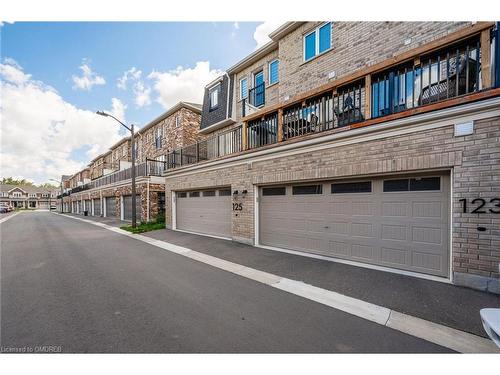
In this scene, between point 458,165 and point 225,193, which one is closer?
point 458,165

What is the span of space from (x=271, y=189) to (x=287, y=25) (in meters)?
7.48

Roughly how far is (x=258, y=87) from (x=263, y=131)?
550 centimetres

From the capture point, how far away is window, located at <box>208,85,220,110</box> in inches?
580

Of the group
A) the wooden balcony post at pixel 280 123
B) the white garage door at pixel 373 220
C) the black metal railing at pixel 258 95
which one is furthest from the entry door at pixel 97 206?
the wooden balcony post at pixel 280 123

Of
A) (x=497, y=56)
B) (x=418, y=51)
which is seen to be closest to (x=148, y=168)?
(x=418, y=51)

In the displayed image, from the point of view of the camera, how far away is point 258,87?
12.2 meters

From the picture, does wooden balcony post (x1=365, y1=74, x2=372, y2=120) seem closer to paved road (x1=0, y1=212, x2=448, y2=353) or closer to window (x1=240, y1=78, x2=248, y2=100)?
paved road (x1=0, y1=212, x2=448, y2=353)

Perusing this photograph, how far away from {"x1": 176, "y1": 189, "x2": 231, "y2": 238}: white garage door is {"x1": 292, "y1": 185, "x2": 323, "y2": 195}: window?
320 cm

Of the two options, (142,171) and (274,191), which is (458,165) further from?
(142,171)

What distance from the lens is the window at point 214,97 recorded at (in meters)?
14.7

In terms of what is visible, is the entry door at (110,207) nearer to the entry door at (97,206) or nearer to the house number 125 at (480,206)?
the entry door at (97,206)

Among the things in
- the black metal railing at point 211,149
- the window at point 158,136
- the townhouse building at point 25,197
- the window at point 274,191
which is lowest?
the townhouse building at point 25,197

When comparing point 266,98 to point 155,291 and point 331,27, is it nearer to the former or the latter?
point 331,27

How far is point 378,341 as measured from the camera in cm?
281
